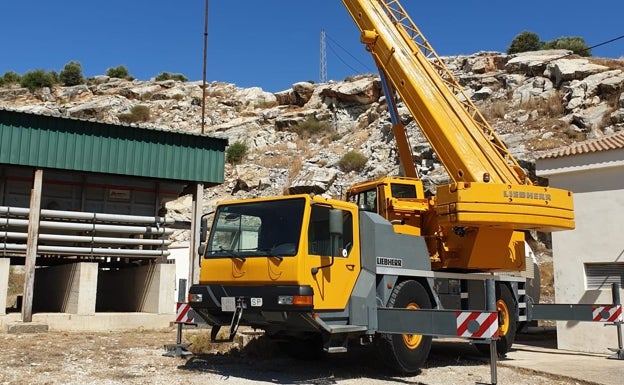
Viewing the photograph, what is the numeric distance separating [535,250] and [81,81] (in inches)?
2241

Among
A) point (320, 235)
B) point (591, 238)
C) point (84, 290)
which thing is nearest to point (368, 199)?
point (320, 235)

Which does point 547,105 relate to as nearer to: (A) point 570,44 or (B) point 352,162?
(B) point 352,162

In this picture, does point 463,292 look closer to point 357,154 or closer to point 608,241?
point 608,241

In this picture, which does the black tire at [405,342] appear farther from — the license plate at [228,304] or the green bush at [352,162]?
the green bush at [352,162]

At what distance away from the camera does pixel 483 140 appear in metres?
11.7

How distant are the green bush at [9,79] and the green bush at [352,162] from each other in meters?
46.9

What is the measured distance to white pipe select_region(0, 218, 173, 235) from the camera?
1565cm

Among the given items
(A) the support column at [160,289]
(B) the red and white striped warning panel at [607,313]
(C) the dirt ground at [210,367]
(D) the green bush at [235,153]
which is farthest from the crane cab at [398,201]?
Result: (D) the green bush at [235,153]

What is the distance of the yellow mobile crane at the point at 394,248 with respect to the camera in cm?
841

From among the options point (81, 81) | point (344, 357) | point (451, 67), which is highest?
point (81, 81)

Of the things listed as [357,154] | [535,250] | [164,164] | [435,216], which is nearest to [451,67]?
[357,154]

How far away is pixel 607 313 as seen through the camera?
11906mm

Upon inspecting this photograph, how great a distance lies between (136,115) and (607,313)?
5056 centimetres

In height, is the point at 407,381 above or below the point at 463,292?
below
